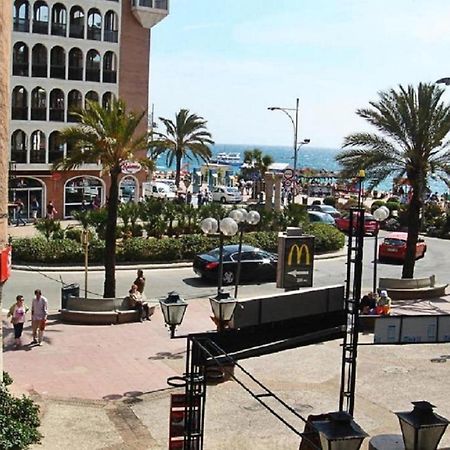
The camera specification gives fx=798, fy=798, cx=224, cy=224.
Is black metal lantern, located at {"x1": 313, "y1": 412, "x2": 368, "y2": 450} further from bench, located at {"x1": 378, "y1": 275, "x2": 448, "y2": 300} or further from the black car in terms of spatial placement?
the black car

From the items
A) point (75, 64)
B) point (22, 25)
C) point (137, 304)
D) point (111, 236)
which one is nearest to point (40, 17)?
point (22, 25)

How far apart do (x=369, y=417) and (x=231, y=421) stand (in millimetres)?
2559

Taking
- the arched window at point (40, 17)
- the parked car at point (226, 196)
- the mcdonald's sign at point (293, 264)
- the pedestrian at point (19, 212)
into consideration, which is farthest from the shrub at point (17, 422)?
the parked car at point (226, 196)

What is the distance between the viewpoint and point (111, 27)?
Result: 46531mm

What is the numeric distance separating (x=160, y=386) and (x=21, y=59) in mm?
30874

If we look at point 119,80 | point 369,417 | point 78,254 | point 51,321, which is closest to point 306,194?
point 119,80

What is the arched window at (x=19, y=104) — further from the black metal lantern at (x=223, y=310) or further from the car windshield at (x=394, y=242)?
the black metal lantern at (x=223, y=310)

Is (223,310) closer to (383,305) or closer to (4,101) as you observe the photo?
(4,101)

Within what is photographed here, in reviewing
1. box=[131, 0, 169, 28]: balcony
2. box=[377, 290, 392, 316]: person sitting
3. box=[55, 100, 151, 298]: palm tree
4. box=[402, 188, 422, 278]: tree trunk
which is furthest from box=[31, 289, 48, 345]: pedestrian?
box=[131, 0, 169, 28]: balcony

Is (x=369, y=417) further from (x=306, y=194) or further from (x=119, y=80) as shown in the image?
(x=306, y=194)

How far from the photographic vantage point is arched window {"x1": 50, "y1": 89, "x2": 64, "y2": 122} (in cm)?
4450

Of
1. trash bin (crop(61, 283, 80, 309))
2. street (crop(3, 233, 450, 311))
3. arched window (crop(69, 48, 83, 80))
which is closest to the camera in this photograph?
trash bin (crop(61, 283, 80, 309))

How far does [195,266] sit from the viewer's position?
93.9ft

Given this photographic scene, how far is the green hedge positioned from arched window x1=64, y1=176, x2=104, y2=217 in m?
15.0
